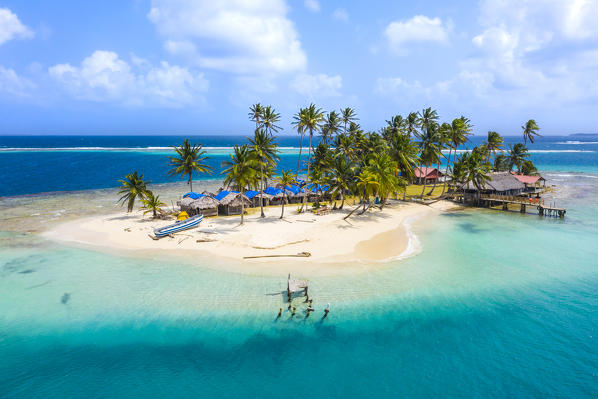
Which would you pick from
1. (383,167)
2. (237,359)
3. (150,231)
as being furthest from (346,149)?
(237,359)

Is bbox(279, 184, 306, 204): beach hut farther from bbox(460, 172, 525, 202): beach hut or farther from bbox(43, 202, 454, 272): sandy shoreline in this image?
bbox(460, 172, 525, 202): beach hut

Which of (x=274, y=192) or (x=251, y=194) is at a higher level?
(x=274, y=192)

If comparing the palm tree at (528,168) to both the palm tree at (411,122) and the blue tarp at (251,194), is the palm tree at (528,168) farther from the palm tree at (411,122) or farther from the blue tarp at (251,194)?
the blue tarp at (251,194)

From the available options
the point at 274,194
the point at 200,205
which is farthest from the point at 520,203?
the point at 200,205

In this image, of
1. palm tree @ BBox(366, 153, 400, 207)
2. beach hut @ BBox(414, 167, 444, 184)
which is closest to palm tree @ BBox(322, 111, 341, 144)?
palm tree @ BBox(366, 153, 400, 207)

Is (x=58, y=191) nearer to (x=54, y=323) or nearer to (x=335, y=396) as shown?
(x=54, y=323)

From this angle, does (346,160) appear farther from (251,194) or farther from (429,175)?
(429,175)
